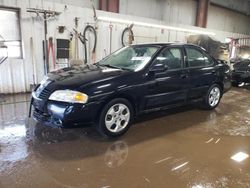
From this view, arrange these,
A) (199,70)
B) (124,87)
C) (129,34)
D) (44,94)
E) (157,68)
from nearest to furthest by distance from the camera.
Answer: (44,94) < (124,87) < (157,68) < (199,70) < (129,34)

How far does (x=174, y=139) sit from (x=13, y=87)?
4.31 metres

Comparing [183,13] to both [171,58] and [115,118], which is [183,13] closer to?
[171,58]

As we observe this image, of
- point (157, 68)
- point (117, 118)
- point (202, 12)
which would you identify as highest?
point (202, 12)

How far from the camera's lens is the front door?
3.44 metres

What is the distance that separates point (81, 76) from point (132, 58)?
974mm

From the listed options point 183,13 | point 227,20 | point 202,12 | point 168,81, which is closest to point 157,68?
point 168,81

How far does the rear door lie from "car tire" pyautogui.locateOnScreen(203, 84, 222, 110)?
144mm

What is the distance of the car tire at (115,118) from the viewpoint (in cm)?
300

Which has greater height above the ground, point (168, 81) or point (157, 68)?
point (157, 68)

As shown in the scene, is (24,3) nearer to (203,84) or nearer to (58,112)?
(58,112)

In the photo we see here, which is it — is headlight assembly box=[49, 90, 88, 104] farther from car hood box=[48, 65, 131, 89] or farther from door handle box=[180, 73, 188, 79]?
door handle box=[180, 73, 188, 79]

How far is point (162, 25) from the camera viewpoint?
8.82 meters

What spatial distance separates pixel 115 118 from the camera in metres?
3.12

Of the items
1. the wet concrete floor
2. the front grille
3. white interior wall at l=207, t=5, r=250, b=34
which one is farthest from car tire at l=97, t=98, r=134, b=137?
white interior wall at l=207, t=5, r=250, b=34
